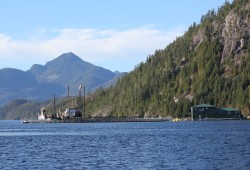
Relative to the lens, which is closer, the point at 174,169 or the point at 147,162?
the point at 174,169

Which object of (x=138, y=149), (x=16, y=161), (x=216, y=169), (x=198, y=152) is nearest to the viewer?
(x=216, y=169)

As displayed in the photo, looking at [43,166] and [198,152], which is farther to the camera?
[198,152]

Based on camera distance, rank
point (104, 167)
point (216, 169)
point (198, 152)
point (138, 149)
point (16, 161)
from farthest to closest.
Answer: point (138, 149) → point (198, 152) → point (16, 161) → point (104, 167) → point (216, 169)

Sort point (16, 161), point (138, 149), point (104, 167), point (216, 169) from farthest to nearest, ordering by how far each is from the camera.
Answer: point (138, 149) < point (16, 161) < point (104, 167) < point (216, 169)

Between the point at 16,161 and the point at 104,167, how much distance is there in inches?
749

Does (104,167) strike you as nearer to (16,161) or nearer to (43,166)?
(43,166)

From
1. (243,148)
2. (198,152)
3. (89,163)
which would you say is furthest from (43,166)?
(243,148)

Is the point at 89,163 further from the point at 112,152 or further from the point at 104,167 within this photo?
the point at 112,152

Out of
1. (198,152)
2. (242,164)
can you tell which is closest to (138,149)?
(198,152)

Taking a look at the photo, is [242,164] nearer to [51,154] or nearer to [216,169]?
[216,169]

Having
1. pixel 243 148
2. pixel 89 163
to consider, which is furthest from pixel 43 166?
pixel 243 148

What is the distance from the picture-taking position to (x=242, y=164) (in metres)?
86.6

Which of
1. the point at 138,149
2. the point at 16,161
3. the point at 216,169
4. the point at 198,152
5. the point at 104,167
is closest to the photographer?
the point at 216,169

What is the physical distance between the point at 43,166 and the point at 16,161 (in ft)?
35.4
